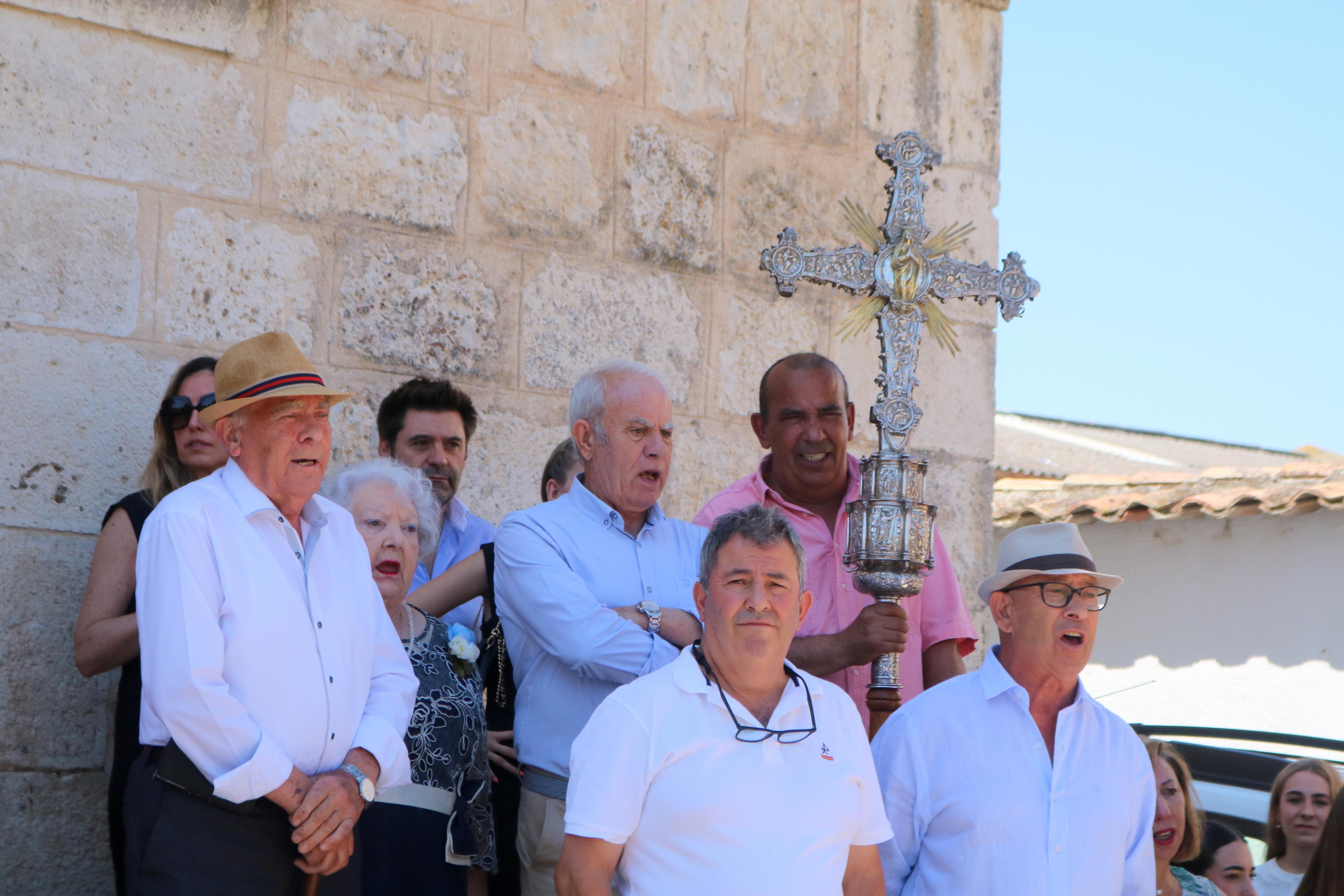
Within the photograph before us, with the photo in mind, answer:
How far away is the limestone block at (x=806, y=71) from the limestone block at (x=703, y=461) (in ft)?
3.83

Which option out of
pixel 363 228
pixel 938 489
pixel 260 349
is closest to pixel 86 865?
pixel 260 349

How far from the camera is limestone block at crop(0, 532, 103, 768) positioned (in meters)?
3.86

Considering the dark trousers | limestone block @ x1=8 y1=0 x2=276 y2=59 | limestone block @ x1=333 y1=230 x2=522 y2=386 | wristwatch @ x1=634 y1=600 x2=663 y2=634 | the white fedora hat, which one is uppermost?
limestone block @ x1=8 y1=0 x2=276 y2=59

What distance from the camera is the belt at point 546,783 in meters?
3.42

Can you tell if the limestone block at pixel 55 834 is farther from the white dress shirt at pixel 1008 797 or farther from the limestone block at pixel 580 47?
the limestone block at pixel 580 47

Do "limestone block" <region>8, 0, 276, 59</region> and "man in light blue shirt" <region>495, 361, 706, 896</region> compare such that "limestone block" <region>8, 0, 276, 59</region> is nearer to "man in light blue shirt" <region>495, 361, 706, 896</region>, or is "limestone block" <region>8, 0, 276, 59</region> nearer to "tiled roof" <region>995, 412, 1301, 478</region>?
"man in light blue shirt" <region>495, 361, 706, 896</region>

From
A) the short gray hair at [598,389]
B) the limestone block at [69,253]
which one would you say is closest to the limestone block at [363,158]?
the limestone block at [69,253]

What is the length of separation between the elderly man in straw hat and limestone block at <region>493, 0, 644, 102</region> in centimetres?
201

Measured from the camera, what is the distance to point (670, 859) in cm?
264

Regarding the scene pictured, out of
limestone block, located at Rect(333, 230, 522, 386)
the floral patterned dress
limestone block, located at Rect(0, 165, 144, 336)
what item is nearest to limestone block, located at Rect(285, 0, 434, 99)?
limestone block, located at Rect(333, 230, 522, 386)

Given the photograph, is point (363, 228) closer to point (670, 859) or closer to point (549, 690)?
point (549, 690)

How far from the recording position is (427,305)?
4.61 m

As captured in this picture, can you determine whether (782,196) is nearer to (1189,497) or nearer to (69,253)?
(69,253)

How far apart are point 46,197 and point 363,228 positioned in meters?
0.94
